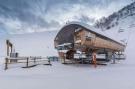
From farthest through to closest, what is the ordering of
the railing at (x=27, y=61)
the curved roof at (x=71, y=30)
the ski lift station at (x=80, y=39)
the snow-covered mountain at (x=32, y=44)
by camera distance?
the snow-covered mountain at (x=32, y=44) < the curved roof at (x=71, y=30) < the ski lift station at (x=80, y=39) < the railing at (x=27, y=61)

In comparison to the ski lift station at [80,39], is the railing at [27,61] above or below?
below

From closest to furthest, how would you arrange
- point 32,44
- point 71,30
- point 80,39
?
point 80,39
point 71,30
point 32,44

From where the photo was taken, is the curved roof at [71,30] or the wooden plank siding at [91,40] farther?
the curved roof at [71,30]

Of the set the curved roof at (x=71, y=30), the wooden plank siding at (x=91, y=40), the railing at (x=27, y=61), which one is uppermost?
the curved roof at (x=71, y=30)

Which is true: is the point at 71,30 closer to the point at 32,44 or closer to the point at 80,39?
the point at 80,39

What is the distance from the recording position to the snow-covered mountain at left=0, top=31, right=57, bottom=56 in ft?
127

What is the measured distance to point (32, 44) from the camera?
4659 centimetres

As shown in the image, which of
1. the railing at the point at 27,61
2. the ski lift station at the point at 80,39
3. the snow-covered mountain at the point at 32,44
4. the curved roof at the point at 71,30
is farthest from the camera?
the snow-covered mountain at the point at 32,44

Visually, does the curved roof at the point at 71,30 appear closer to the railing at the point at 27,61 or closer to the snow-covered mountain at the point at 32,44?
the railing at the point at 27,61

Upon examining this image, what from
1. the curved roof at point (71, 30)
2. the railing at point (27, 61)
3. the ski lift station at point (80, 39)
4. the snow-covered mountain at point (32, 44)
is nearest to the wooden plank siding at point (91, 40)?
the ski lift station at point (80, 39)

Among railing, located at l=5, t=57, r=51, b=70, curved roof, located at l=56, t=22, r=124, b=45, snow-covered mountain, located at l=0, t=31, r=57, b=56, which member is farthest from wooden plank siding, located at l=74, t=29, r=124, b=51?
snow-covered mountain, located at l=0, t=31, r=57, b=56

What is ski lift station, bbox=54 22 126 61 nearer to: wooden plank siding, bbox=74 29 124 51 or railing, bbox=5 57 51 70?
wooden plank siding, bbox=74 29 124 51

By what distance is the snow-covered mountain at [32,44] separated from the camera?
38591 millimetres

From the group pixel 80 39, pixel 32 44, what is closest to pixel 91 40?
pixel 80 39
